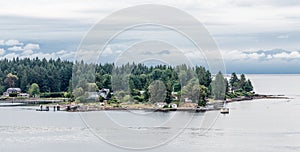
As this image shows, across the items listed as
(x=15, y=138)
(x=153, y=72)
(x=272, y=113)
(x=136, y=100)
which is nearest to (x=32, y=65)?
(x=153, y=72)

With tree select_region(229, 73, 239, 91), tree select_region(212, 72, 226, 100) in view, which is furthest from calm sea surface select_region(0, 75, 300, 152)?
tree select_region(229, 73, 239, 91)

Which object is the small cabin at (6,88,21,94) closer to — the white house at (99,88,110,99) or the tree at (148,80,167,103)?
the white house at (99,88,110,99)

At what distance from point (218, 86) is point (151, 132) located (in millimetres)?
10900

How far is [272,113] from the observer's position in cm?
1978

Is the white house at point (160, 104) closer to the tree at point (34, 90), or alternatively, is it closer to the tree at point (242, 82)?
the tree at point (34, 90)

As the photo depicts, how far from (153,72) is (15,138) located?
11.7m

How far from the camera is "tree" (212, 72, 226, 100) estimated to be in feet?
79.6

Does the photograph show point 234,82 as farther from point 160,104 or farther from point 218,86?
point 160,104

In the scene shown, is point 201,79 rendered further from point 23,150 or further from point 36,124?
point 23,150

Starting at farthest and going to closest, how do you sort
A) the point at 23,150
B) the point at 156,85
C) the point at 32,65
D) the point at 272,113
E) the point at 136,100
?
the point at 32,65 → the point at 156,85 → the point at 136,100 → the point at 272,113 → the point at 23,150

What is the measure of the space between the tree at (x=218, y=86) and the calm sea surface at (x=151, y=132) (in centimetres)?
416

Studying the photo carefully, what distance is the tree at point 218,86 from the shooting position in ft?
79.6

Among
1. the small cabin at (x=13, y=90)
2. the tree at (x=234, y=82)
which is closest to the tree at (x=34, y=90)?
the small cabin at (x=13, y=90)

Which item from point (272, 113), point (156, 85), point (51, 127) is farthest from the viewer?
point (156, 85)
